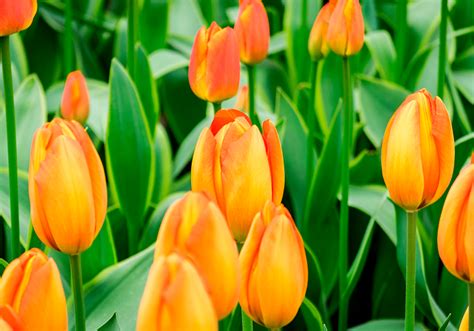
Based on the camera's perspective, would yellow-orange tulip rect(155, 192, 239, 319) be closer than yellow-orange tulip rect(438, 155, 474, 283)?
Yes

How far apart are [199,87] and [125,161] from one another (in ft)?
1.31

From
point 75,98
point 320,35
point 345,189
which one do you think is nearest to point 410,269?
point 345,189

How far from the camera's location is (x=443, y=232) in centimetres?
82

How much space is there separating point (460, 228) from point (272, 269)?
0.57ft

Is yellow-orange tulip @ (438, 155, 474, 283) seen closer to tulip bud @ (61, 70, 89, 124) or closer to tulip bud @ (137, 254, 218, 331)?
tulip bud @ (137, 254, 218, 331)

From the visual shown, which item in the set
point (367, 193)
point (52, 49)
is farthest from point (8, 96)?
point (52, 49)

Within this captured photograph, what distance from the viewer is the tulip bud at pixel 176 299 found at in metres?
0.59

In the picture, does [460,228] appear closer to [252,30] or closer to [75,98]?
[252,30]

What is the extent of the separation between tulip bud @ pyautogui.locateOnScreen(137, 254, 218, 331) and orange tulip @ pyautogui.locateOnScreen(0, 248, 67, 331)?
119mm

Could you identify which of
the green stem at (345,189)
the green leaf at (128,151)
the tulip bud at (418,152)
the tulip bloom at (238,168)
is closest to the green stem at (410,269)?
the tulip bud at (418,152)

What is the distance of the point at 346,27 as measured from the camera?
1257 mm

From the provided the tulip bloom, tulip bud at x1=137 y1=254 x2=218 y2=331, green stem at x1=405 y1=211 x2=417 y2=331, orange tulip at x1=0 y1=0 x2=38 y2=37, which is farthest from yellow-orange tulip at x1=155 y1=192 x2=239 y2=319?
orange tulip at x1=0 y1=0 x2=38 y2=37

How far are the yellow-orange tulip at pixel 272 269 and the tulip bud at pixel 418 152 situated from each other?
15 cm

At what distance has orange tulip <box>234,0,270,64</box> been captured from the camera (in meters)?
1.31
